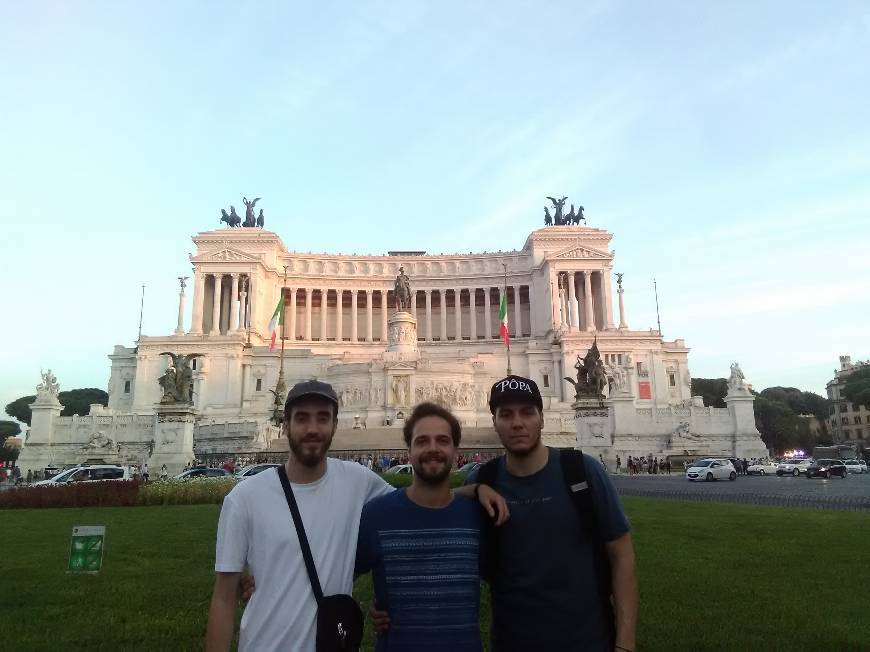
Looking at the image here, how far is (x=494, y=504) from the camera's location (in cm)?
383

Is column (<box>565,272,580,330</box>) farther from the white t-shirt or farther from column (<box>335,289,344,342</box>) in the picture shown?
the white t-shirt

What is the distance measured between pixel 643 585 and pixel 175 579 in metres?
7.05

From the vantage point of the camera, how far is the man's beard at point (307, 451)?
398 centimetres

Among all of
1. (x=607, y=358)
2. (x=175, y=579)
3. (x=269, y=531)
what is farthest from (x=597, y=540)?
(x=607, y=358)

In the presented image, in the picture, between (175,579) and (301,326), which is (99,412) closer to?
(301,326)

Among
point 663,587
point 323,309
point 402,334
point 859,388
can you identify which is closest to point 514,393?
point 663,587

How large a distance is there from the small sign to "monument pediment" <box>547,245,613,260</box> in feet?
269

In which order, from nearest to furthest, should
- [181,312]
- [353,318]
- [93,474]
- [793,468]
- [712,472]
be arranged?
[93,474] < [712,472] < [793,468] < [181,312] < [353,318]

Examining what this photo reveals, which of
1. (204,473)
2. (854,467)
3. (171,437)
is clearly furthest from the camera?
(854,467)

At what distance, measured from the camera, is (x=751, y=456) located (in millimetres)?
49000

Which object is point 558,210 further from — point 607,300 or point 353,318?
point 353,318

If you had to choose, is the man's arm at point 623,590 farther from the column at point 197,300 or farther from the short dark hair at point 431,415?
the column at point 197,300

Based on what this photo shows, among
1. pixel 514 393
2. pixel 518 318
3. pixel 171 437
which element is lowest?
pixel 514 393

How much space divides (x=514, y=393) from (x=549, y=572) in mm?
1106
